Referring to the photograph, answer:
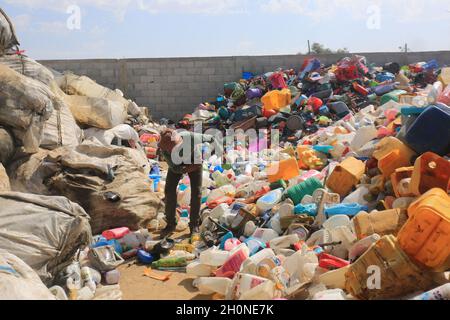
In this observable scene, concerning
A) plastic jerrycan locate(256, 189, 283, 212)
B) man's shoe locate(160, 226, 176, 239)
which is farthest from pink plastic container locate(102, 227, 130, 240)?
plastic jerrycan locate(256, 189, 283, 212)

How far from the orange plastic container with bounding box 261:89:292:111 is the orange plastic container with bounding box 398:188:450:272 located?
7068 mm

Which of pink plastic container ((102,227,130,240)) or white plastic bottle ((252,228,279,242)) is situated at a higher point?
white plastic bottle ((252,228,279,242))

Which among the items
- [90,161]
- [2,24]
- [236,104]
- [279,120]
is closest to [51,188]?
[90,161]

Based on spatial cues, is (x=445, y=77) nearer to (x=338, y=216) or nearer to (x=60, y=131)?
(x=338, y=216)

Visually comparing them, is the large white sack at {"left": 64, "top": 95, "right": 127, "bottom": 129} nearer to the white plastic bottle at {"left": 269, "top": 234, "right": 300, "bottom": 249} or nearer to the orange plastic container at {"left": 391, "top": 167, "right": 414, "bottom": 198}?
the white plastic bottle at {"left": 269, "top": 234, "right": 300, "bottom": 249}

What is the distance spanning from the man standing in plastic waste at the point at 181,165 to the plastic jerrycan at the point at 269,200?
0.64m

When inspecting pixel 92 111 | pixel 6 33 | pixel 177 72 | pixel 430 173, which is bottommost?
pixel 430 173

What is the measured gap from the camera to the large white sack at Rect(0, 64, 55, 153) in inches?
179

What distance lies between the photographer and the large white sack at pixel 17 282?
2.31 meters

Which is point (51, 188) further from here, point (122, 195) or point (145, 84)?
point (145, 84)

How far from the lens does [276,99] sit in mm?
9641

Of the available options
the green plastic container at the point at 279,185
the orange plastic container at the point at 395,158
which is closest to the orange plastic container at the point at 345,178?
the orange plastic container at the point at 395,158

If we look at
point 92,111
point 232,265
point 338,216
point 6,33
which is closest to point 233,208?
point 338,216

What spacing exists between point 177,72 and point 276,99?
2720mm
